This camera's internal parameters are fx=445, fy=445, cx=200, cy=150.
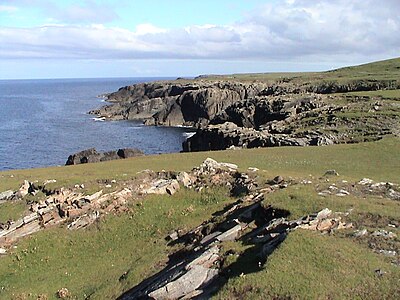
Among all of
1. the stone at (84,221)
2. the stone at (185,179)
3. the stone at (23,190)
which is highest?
the stone at (185,179)

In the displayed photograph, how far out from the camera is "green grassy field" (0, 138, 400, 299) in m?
15.9

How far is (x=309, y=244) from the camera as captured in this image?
59.5ft

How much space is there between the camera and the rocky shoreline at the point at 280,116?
5938cm

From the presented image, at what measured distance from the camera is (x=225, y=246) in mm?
20328

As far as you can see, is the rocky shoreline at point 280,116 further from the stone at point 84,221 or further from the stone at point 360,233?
the stone at point 360,233

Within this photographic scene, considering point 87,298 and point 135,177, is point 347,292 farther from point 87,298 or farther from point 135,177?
point 135,177

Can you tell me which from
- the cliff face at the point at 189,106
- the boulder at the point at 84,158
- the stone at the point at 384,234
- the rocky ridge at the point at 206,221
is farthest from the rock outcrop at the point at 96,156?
the cliff face at the point at 189,106

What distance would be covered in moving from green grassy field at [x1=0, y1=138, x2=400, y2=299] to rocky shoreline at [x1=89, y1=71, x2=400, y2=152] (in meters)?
12.8

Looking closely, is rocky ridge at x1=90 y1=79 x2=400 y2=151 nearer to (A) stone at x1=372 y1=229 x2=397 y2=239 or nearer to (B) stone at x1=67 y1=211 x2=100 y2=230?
(B) stone at x1=67 y1=211 x2=100 y2=230

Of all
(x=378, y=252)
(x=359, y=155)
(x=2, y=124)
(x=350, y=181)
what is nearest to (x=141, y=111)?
(x=2, y=124)

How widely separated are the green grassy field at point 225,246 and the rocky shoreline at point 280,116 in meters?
12.8

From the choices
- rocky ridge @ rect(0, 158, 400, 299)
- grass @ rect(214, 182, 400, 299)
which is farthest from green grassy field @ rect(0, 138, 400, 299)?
rocky ridge @ rect(0, 158, 400, 299)

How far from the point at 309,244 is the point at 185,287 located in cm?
531

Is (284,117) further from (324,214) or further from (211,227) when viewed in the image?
(324,214)
